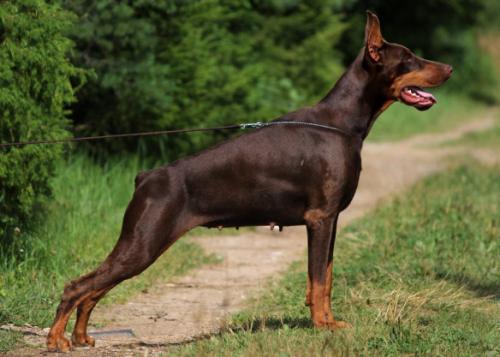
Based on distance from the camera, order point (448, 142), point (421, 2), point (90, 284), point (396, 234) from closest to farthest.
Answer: point (90, 284) → point (396, 234) → point (448, 142) → point (421, 2)

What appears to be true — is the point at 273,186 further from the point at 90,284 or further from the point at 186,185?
Result: the point at 90,284

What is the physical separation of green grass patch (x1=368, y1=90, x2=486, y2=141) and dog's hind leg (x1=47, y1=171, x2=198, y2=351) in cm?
1442

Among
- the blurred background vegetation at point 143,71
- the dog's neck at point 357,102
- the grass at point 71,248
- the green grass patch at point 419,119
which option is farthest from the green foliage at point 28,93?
the green grass patch at point 419,119

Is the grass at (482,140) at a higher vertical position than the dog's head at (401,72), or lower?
lower

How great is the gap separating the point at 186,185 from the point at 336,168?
912 mm

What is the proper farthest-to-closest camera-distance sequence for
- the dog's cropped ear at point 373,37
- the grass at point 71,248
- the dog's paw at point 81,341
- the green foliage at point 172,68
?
the green foliage at point 172,68
the grass at point 71,248
the dog's cropped ear at point 373,37
the dog's paw at point 81,341

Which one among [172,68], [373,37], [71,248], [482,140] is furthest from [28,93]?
[482,140]

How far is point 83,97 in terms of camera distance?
35.2 ft

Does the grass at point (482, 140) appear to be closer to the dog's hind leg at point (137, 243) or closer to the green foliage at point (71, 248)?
the green foliage at point (71, 248)

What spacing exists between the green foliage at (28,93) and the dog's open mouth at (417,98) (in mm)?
2847

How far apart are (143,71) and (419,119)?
13.6m

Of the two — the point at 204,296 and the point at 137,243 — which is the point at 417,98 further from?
the point at 204,296

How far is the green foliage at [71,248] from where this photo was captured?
7004 mm

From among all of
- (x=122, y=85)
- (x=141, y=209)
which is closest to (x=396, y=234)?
(x=122, y=85)
